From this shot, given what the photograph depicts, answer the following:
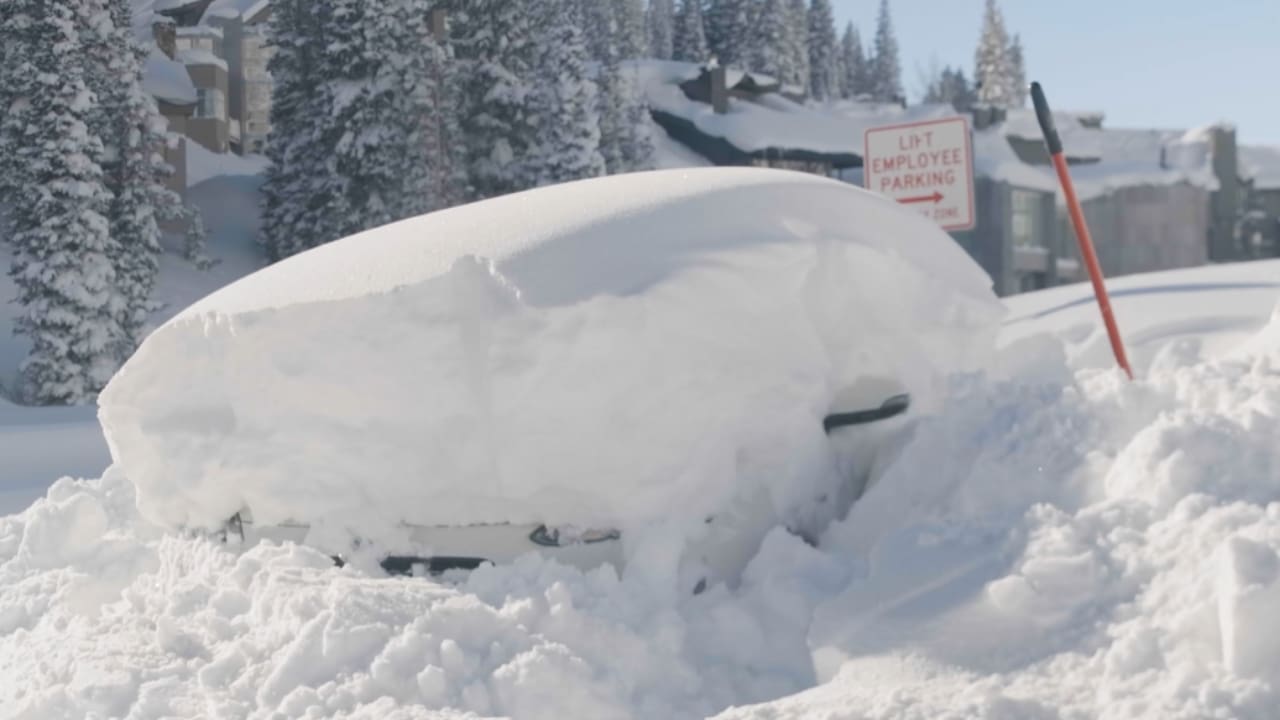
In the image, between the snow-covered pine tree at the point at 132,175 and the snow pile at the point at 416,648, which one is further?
the snow-covered pine tree at the point at 132,175

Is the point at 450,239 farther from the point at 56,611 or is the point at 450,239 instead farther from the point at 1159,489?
the point at 1159,489

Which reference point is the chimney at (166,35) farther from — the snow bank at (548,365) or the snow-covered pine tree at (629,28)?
the snow bank at (548,365)

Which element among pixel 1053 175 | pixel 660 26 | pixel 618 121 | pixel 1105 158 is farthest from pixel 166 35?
pixel 660 26

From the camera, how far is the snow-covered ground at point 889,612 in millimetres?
2785

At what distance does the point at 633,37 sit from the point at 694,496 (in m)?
59.6

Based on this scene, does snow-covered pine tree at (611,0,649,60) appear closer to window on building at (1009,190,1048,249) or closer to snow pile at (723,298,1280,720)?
window on building at (1009,190,1048,249)

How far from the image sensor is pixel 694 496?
12.2 feet

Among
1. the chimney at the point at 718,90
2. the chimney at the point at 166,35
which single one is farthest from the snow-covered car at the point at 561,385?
the chimney at the point at 718,90

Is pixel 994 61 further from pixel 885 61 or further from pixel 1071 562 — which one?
pixel 1071 562

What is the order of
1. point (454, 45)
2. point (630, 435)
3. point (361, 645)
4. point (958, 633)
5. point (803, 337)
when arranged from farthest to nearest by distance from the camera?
point (454, 45) < point (803, 337) < point (630, 435) < point (361, 645) < point (958, 633)

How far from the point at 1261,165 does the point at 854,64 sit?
43.7 m

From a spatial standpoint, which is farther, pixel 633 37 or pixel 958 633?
pixel 633 37

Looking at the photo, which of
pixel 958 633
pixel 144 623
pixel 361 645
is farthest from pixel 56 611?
pixel 958 633

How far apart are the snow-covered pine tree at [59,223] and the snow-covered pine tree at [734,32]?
46.8 metres
